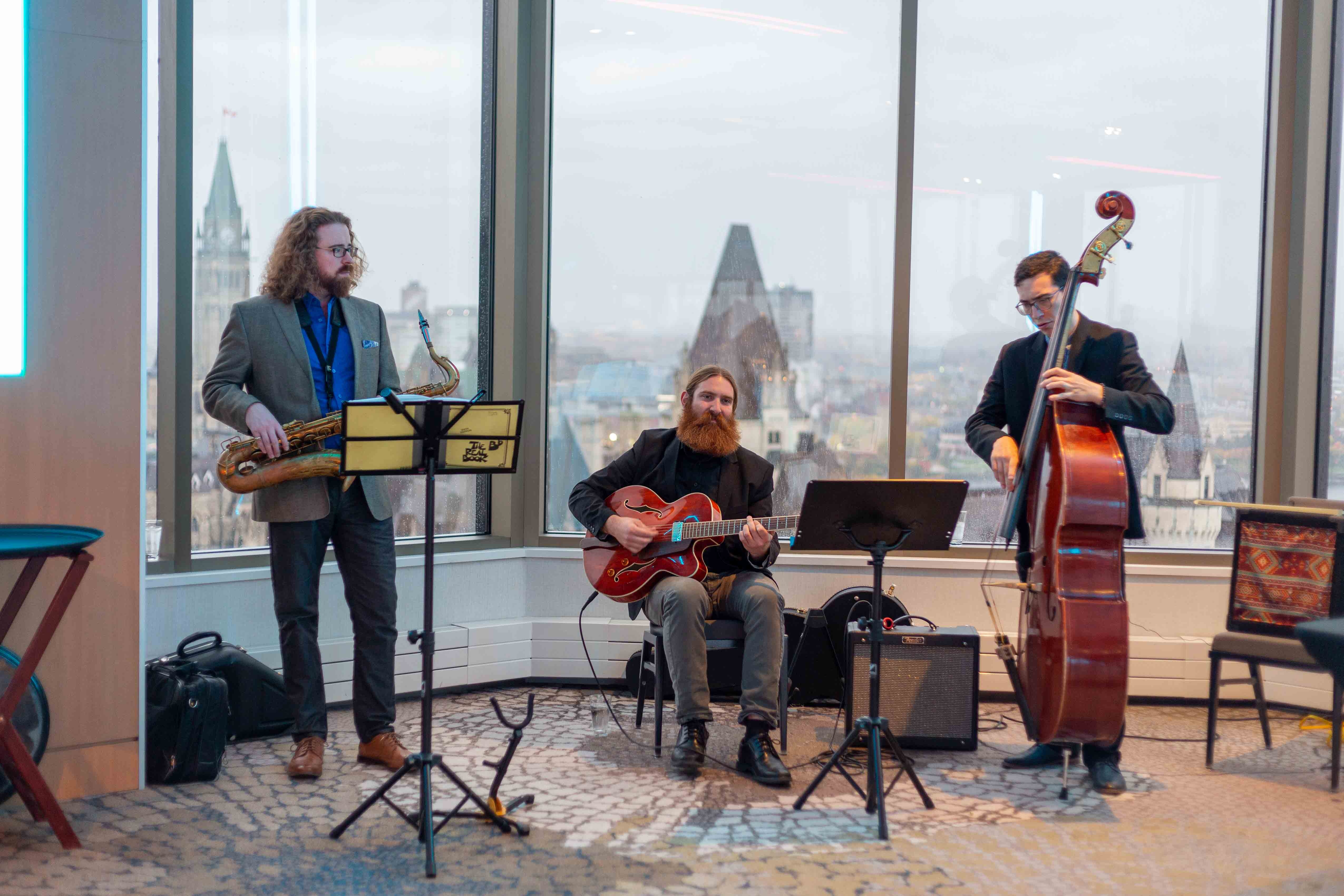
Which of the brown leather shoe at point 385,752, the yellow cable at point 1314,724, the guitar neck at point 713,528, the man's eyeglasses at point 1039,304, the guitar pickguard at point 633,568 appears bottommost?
the yellow cable at point 1314,724

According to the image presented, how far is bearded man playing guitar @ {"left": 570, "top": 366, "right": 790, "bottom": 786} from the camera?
3580 millimetres

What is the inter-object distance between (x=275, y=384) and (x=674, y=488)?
140 cm

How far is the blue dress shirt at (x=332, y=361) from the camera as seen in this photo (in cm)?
356

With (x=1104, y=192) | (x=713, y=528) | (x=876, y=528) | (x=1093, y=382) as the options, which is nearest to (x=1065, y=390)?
(x=1093, y=382)

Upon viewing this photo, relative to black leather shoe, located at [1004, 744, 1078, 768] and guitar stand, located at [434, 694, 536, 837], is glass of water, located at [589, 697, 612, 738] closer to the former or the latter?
guitar stand, located at [434, 694, 536, 837]

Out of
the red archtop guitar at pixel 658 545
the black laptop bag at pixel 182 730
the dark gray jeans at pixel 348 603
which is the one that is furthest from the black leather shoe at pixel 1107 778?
the black laptop bag at pixel 182 730

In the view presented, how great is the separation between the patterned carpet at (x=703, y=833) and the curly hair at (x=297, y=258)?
1562 millimetres

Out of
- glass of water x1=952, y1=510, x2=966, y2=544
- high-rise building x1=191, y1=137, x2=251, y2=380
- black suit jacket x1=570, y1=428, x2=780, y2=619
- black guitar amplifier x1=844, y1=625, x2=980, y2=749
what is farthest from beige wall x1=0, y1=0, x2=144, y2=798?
glass of water x1=952, y1=510, x2=966, y2=544

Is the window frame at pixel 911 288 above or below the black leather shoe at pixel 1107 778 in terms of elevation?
above

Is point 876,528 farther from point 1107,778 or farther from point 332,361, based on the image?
point 332,361

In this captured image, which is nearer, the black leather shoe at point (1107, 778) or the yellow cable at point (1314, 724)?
the black leather shoe at point (1107, 778)

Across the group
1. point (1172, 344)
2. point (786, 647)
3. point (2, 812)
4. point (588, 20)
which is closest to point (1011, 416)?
point (786, 647)

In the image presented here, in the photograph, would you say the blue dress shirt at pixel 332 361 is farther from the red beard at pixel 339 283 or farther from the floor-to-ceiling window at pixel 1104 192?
the floor-to-ceiling window at pixel 1104 192

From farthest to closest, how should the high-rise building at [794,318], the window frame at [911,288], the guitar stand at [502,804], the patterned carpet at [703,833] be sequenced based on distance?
the high-rise building at [794,318], the window frame at [911,288], the guitar stand at [502,804], the patterned carpet at [703,833]
